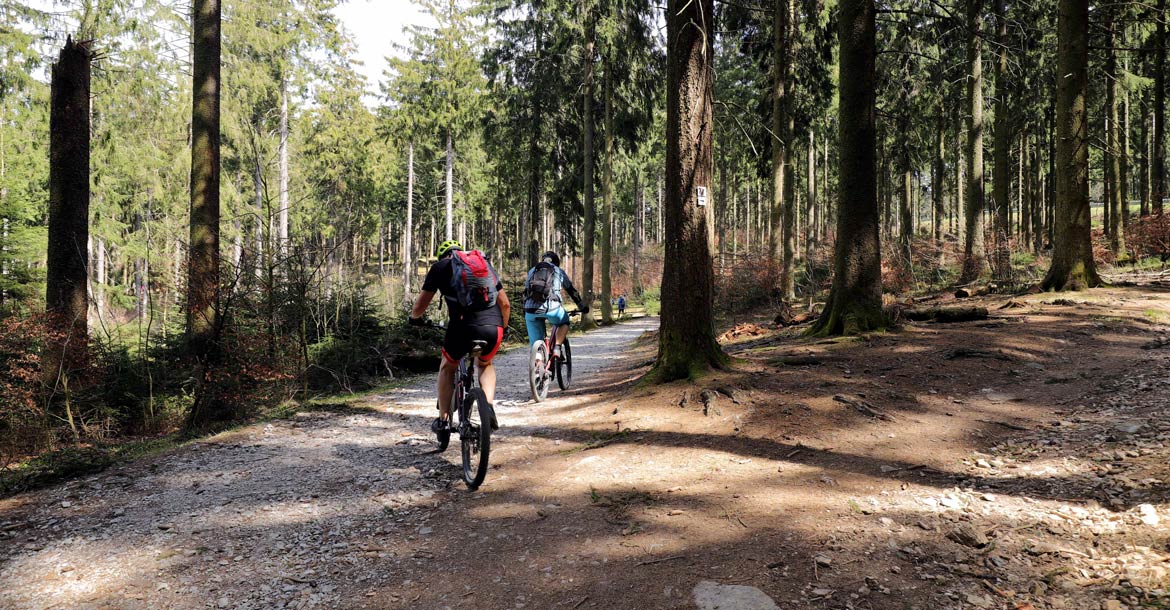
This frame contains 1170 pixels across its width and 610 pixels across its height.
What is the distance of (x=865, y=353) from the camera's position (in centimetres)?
746

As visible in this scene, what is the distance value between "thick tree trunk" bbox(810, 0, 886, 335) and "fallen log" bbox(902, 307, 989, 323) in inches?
45.7

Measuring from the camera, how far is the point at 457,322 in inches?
204

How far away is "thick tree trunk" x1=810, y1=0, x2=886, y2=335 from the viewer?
8562 millimetres

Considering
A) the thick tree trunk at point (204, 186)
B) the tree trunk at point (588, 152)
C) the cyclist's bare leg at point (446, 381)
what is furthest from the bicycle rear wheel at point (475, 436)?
the tree trunk at point (588, 152)

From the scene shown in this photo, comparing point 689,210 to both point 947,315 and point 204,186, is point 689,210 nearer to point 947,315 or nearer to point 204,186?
point 947,315

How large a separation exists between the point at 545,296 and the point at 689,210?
2473mm

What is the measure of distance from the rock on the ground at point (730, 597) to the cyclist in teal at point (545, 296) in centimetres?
551

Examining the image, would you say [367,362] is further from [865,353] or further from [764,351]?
[865,353]

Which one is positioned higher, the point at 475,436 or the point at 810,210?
the point at 810,210

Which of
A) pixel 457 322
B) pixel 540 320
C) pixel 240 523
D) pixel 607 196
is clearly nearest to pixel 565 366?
pixel 540 320

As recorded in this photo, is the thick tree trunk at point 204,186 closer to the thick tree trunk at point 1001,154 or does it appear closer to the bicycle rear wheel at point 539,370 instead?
the bicycle rear wheel at point 539,370

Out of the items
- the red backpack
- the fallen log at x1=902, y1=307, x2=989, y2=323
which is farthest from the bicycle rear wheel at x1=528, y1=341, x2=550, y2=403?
the fallen log at x1=902, y1=307, x2=989, y2=323

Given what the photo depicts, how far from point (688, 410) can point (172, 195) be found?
2002 centimetres

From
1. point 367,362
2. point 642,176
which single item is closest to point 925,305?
point 367,362
